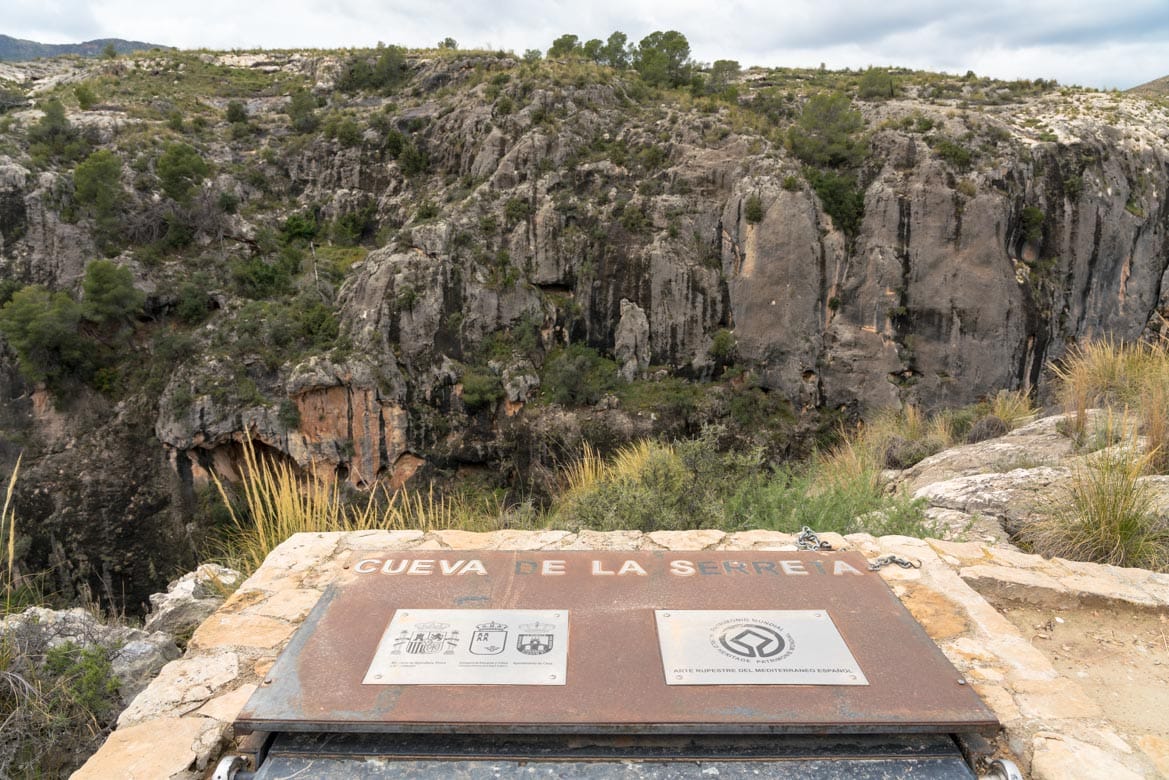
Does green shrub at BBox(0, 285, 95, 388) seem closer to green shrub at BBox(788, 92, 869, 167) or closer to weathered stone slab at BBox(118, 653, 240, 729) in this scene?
→ weathered stone slab at BBox(118, 653, 240, 729)

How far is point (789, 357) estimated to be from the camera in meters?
20.4

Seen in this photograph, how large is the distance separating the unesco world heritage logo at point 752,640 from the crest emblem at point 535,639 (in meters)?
0.54

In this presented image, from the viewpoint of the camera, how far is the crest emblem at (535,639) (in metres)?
2.08

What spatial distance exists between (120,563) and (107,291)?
764 centimetres

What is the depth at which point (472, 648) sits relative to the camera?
2086mm

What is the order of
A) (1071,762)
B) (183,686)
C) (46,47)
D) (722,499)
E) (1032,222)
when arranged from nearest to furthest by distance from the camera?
(1071,762) < (183,686) < (722,499) < (1032,222) < (46,47)

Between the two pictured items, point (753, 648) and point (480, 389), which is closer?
point (753, 648)

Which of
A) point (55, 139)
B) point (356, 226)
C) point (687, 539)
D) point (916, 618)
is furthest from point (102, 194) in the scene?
point (916, 618)

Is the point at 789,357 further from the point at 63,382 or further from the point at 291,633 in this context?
the point at 63,382

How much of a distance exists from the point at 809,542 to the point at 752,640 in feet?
3.69

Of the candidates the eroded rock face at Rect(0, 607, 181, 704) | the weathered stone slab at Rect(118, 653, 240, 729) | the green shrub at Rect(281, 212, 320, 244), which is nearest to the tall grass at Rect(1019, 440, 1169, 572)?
the weathered stone slab at Rect(118, 653, 240, 729)

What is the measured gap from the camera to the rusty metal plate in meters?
1.79

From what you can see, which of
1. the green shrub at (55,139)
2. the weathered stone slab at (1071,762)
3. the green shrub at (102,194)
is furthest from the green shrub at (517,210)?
the weathered stone slab at (1071,762)

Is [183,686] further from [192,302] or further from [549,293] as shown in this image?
[192,302]
